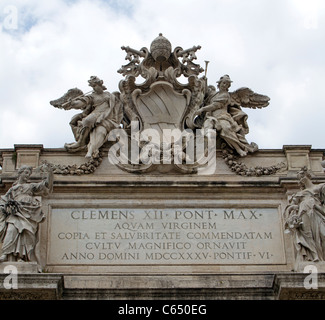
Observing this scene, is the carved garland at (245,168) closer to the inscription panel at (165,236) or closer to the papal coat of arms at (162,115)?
the papal coat of arms at (162,115)

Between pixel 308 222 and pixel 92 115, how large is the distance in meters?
4.13

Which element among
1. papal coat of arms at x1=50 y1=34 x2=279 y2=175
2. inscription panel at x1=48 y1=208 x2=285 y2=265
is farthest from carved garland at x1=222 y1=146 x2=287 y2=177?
inscription panel at x1=48 y1=208 x2=285 y2=265

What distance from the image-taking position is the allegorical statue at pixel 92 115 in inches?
648

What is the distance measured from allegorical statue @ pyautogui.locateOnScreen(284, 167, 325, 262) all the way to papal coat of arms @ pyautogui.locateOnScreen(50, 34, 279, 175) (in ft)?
3.68

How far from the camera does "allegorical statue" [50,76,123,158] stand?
1645 centimetres

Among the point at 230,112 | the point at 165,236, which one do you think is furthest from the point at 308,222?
the point at 230,112

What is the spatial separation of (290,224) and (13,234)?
421cm

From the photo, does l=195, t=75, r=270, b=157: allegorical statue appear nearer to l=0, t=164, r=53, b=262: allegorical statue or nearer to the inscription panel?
the inscription panel

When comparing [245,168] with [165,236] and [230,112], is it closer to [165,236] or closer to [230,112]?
[230,112]

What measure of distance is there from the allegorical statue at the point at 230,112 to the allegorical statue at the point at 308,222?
1.54 meters

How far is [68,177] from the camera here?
16.2 metres

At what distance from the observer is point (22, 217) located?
15031 mm
